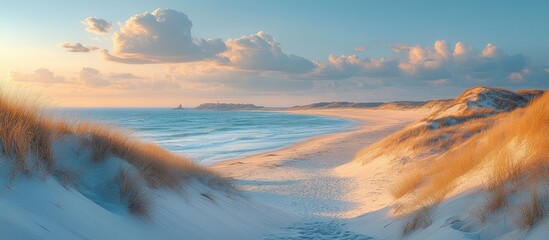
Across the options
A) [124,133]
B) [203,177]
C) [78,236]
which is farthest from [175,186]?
[78,236]

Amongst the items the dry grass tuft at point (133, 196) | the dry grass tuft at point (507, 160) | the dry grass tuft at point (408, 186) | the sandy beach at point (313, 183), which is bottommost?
the sandy beach at point (313, 183)

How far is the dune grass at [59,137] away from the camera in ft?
16.9

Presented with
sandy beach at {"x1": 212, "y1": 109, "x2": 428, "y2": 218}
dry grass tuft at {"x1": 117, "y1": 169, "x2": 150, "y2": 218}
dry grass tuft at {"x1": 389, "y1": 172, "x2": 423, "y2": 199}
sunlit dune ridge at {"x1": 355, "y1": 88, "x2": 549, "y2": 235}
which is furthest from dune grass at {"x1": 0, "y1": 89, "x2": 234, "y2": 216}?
dry grass tuft at {"x1": 389, "y1": 172, "x2": 423, "y2": 199}

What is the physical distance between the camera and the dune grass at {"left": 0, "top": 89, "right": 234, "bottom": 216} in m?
5.14

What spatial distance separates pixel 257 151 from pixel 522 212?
2718cm

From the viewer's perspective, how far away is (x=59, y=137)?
691 cm

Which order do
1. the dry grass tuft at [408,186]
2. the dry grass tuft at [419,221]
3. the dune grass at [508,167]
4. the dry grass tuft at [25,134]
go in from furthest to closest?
the dry grass tuft at [408,186] → the dry grass tuft at [419,221] → the dune grass at [508,167] → the dry grass tuft at [25,134]

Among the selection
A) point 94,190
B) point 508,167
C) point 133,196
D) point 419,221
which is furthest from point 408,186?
point 94,190

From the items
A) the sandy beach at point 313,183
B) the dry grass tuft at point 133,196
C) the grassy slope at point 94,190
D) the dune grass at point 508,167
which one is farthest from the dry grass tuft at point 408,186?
the dry grass tuft at point 133,196

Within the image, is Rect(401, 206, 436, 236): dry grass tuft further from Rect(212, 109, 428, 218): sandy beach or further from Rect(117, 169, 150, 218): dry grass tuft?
Rect(117, 169, 150, 218): dry grass tuft

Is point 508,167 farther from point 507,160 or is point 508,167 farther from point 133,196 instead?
point 133,196

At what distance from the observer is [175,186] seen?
25.9 ft

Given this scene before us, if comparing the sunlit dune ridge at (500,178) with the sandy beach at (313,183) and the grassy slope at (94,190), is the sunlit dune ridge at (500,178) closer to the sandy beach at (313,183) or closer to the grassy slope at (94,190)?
the sandy beach at (313,183)

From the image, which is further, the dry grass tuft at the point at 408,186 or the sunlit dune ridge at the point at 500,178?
the dry grass tuft at the point at 408,186
